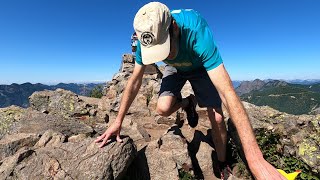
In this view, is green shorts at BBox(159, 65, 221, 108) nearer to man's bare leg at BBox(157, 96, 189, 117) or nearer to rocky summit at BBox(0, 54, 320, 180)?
man's bare leg at BBox(157, 96, 189, 117)

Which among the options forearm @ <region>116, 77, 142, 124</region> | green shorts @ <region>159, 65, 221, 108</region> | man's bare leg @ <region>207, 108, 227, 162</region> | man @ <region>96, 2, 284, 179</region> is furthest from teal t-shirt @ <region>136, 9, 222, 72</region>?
man's bare leg @ <region>207, 108, 227, 162</region>

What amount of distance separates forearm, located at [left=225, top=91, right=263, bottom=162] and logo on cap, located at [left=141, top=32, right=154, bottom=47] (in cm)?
205

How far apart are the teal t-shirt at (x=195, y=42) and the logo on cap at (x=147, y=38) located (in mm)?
1156

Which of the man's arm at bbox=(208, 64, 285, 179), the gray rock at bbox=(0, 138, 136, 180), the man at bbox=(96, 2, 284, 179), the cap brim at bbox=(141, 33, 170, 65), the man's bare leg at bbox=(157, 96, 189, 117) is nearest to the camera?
the man's arm at bbox=(208, 64, 285, 179)

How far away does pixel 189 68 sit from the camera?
867cm

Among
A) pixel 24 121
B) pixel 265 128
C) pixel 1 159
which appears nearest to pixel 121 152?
pixel 1 159

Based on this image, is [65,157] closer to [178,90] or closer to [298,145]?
[178,90]

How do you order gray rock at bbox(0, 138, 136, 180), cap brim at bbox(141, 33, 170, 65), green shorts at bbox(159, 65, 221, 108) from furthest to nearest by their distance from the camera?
1. green shorts at bbox(159, 65, 221, 108)
2. gray rock at bbox(0, 138, 136, 180)
3. cap brim at bbox(141, 33, 170, 65)

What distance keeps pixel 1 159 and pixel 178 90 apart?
264 inches

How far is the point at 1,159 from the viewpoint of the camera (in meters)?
8.68

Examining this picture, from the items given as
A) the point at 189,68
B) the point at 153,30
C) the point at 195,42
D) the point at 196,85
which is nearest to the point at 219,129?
the point at 196,85

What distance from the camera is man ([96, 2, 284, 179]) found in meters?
4.73

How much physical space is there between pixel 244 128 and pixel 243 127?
3cm

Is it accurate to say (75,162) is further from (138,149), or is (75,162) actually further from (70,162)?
(138,149)
